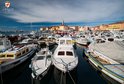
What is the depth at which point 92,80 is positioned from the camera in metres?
11.2

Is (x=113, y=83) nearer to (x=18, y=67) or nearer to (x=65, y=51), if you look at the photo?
(x=65, y=51)

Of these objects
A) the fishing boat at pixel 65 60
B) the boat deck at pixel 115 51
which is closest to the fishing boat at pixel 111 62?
the boat deck at pixel 115 51

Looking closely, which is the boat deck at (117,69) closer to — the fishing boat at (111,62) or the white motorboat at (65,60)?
the fishing boat at (111,62)

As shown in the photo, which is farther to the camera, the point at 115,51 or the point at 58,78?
the point at 115,51

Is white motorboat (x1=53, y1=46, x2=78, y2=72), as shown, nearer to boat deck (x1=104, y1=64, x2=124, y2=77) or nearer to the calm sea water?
the calm sea water

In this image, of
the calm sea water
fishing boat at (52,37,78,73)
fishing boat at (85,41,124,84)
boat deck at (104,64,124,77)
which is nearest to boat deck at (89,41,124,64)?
fishing boat at (85,41,124,84)

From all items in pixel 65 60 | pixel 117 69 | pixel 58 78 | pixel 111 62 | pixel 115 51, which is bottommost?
pixel 58 78

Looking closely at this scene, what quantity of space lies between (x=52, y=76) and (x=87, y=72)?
4.74 metres

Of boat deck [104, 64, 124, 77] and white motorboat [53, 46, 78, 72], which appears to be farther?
white motorboat [53, 46, 78, 72]

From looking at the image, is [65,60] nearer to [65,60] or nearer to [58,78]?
[65,60]

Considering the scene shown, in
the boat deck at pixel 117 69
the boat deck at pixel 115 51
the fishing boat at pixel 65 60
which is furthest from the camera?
the boat deck at pixel 115 51

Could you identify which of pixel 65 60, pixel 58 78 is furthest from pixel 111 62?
pixel 58 78

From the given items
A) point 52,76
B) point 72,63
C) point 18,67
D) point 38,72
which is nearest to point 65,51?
point 72,63

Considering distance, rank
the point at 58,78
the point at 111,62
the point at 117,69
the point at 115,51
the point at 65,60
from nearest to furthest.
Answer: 1. the point at 117,69
2. the point at 58,78
3. the point at 65,60
4. the point at 111,62
5. the point at 115,51
